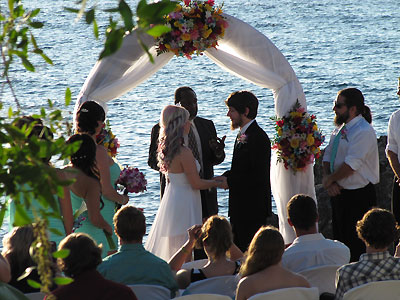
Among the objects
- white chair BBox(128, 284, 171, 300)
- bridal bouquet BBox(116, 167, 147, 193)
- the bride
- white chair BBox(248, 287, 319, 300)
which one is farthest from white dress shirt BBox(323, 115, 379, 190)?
white chair BBox(128, 284, 171, 300)

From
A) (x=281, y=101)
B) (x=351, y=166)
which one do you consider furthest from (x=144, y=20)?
(x=281, y=101)

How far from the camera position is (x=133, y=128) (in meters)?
14.4

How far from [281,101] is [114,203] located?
1.77m

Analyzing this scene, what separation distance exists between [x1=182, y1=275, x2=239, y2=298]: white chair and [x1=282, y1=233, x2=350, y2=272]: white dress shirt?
0.44m

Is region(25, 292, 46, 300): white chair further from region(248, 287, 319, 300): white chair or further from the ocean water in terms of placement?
the ocean water

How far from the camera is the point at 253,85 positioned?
19531 mm

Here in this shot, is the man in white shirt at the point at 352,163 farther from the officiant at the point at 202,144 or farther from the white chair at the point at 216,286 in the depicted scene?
the white chair at the point at 216,286

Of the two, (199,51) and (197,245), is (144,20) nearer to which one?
(197,245)

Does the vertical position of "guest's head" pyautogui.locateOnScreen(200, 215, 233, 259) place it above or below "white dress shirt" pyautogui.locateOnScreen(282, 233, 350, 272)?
above

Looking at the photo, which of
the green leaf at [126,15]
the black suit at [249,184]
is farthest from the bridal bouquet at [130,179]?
the green leaf at [126,15]

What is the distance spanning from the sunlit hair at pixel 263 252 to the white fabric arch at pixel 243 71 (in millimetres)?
2528

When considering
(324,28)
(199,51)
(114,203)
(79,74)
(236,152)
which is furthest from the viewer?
(324,28)

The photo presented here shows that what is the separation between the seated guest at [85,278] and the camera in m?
3.59

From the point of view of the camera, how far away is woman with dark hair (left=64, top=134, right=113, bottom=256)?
4832 millimetres
